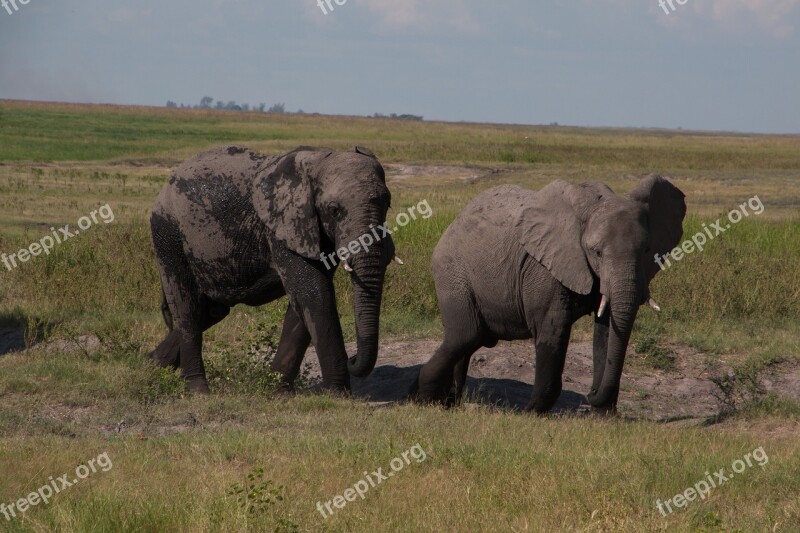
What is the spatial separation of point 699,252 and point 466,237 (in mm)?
7910

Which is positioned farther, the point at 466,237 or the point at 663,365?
the point at 663,365

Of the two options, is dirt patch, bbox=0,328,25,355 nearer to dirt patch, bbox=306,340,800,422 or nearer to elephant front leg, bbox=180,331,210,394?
elephant front leg, bbox=180,331,210,394

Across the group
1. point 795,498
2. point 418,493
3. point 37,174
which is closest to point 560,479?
point 418,493

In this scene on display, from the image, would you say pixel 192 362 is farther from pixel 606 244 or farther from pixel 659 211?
pixel 659 211

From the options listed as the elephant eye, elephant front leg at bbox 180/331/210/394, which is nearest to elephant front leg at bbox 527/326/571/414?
the elephant eye

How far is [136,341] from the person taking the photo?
12.6 meters

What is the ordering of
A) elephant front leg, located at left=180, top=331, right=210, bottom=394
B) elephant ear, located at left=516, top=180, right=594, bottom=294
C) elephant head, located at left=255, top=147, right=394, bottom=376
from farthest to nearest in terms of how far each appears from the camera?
elephant front leg, located at left=180, top=331, right=210, bottom=394
elephant head, located at left=255, top=147, right=394, bottom=376
elephant ear, located at left=516, top=180, right=594, bottom=294

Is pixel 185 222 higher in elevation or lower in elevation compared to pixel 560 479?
higher

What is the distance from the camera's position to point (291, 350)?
10.7 metres

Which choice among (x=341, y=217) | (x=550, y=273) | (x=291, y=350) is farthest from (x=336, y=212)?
(x=550, y=273)

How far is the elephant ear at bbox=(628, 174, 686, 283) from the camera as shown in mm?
9539

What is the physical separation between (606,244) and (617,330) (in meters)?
0.70

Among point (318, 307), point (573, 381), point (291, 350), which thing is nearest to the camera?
point (318, 307)

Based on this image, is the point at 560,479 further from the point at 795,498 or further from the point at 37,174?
the point at 37,174
